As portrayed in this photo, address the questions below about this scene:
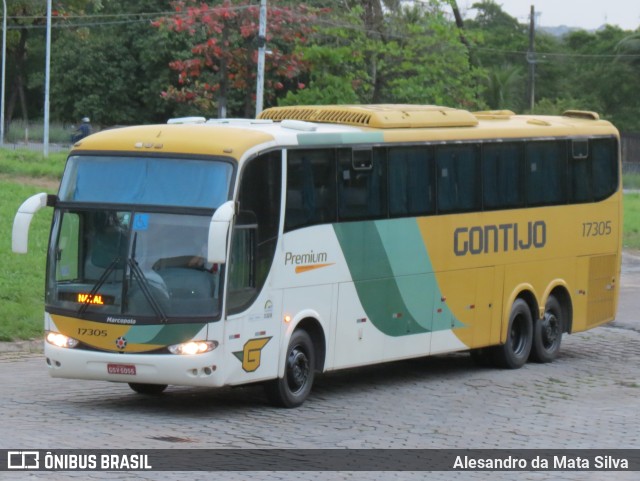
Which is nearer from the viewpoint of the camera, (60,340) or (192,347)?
(192,347)

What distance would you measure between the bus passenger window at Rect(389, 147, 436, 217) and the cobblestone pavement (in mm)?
2155

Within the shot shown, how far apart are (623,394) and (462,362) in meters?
3.40

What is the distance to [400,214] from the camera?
54.5 feet

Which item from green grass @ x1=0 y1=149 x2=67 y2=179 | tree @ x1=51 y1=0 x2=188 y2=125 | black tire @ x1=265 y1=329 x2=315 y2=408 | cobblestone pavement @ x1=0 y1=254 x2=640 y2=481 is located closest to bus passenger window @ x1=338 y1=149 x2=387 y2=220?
black tire @ x1=265 y1=329 x2=315 y2=408

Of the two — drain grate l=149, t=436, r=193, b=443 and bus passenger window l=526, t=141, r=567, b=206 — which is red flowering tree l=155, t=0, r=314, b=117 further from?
drain grate l=149, t=436, r=193, b=443

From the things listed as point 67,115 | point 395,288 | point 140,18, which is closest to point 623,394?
point 395,288

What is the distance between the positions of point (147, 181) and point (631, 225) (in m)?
29.7

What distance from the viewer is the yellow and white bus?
44.2 feet

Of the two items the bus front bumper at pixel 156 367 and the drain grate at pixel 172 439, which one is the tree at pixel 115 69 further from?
the drain grate at pixel 172 439

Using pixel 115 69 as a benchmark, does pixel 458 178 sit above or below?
below

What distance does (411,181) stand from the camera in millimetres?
16891

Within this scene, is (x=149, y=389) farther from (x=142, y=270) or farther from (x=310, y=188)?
(x=310, y=188)

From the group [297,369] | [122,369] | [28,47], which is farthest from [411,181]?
[28,47]

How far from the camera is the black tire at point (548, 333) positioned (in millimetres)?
19609
